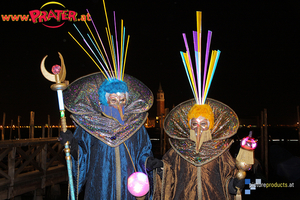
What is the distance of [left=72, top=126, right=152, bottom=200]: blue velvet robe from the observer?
98.7 inches

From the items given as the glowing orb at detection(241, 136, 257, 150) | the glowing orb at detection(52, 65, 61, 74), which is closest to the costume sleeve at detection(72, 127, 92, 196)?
the glowing orb at detection(52, 65, 61, 74)

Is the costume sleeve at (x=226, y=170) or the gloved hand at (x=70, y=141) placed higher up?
the gloved hand at (x=70, y=141)

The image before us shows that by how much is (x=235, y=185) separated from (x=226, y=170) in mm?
314

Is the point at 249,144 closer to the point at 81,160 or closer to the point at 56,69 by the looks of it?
Result: the point at 81,160

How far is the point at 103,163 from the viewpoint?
101 inches

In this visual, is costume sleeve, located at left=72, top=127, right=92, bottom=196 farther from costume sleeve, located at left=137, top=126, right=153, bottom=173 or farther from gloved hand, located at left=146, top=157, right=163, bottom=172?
gloved hand, located at left=146, top=157, right=163, bottom=172

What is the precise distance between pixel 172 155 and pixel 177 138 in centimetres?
22

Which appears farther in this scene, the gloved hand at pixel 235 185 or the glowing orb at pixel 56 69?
the gloved hand at pixel 235 185

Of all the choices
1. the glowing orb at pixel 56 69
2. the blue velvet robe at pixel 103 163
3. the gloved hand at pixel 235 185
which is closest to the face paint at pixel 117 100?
Result: the blue velvet robe at pixel 103 163

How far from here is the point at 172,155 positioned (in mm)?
2893

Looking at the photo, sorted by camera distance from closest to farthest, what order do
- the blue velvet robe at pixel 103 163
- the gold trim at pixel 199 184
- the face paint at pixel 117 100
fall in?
the blue velvet robe at pixel 103 163 < the gold trim at pixel 199 184 < the face paint at pixel 117 100

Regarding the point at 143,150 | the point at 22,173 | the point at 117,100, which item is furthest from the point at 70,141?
the point at 22,173

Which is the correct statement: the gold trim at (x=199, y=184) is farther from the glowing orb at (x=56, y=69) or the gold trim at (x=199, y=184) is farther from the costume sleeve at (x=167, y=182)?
the glowing orb at (x=56, y=69)

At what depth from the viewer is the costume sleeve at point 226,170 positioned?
2623 millimetres
